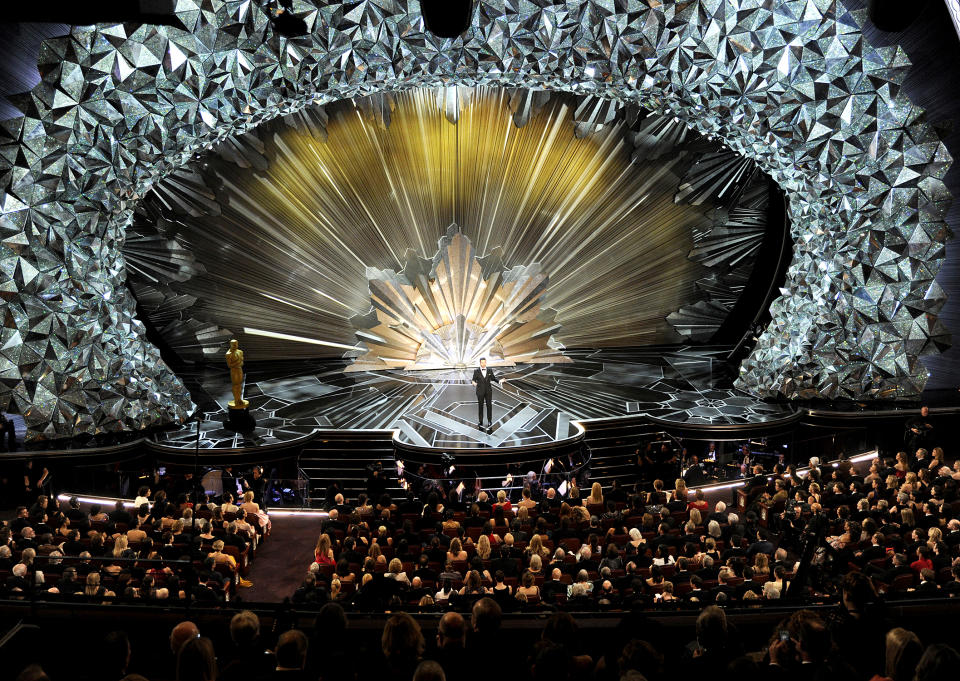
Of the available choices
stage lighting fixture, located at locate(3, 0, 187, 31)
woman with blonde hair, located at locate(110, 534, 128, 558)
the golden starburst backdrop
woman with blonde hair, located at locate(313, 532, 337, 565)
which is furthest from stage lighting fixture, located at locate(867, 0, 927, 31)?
woman with blonde hair, located at locate(110, 534, 128, 558)

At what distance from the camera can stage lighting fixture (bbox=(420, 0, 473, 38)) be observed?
1198 cm

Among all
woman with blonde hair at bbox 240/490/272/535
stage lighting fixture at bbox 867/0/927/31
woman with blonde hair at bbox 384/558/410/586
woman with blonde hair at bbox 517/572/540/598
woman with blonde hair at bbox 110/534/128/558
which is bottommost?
woman with blonde hair at bbox 517/572/540/598

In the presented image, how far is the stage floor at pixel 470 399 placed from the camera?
1550 centimetres

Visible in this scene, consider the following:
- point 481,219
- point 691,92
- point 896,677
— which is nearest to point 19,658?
point 896,677

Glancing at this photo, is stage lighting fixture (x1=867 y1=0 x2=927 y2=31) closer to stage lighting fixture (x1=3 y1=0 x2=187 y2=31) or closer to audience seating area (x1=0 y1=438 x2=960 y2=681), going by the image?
audience seating area (x1=0 y1=438 x2=960 y2=681)

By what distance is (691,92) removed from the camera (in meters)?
14.9

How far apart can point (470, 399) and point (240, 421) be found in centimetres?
439

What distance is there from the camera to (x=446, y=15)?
12156mm

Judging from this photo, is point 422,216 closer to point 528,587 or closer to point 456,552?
point 456,552

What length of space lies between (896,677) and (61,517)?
10.1m

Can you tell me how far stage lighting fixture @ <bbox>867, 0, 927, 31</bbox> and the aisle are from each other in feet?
36.9

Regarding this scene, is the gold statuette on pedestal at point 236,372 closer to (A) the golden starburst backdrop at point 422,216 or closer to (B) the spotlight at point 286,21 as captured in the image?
(A) the golden starburst backdrop at point 422,216

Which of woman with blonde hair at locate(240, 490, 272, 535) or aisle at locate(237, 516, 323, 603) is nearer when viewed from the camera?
aisle at locate(237, 516, 323, 603)

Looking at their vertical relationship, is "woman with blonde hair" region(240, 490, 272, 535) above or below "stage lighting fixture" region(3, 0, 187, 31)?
below
